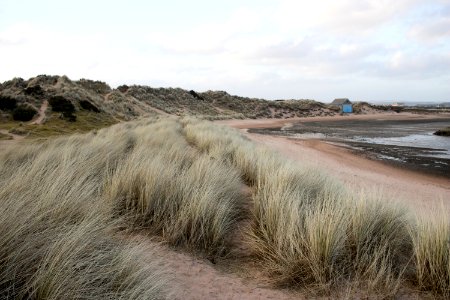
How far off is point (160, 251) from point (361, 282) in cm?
177

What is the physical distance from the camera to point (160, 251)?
330cm

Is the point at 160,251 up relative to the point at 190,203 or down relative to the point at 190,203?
down

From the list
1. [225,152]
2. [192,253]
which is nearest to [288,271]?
[192,253]

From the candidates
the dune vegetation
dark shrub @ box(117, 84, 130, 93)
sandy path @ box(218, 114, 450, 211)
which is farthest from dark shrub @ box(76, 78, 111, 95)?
the dune vegetation

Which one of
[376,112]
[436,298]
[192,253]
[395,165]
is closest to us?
[436,298]

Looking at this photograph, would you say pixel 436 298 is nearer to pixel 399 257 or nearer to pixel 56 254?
pixel 399 257

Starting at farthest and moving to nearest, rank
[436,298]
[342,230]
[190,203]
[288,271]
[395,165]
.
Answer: [395,165] → [190,203] → [342,230] → [288,271] → [436,298]

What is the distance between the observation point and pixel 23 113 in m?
19.3

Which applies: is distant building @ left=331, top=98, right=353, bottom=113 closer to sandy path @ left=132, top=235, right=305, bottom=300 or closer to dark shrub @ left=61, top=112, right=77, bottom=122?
dark shrub @ left=61, top=112, right=77, bottom=122

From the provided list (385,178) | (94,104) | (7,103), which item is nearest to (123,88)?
(94,104)

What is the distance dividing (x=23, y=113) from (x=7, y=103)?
71.4 inches

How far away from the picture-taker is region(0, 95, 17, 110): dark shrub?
1977 centimetres

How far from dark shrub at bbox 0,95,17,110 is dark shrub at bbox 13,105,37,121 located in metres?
0.51

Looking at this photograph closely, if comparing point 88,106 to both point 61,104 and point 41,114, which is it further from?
point 41,114
